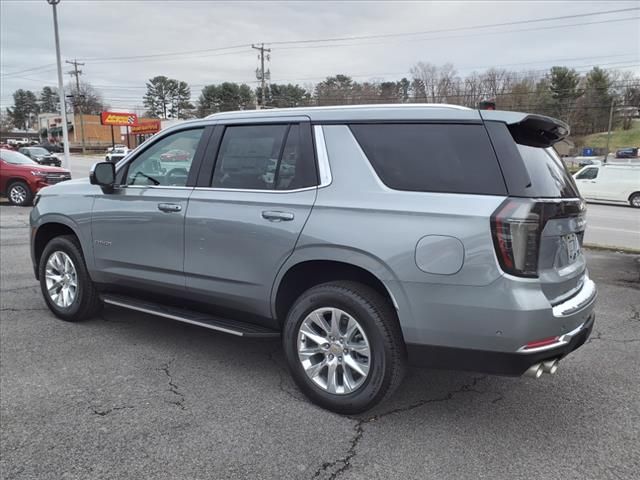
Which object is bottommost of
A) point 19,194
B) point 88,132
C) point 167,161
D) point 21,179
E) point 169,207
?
point 19,194

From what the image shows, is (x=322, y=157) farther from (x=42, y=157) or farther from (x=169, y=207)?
(x=42, y=157)

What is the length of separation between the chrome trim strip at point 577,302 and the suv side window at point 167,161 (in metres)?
2.81

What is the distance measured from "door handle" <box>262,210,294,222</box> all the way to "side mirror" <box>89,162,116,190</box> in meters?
1.76

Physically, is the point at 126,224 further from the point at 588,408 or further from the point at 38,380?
the point at 588,408

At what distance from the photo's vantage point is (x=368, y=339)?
302 cm

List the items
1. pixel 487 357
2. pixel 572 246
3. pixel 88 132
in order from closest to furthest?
1. pixel 487 357
2. pixel 572 246
3. pixel 88 132

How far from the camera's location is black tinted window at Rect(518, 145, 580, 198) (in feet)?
9.11

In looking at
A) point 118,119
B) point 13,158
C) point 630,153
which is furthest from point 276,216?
point 118,119

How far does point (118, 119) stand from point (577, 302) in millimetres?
70703

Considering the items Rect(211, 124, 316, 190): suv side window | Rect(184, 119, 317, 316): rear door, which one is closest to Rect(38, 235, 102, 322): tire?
Rect(184, 119, 317, 316): rear door

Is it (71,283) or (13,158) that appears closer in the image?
(71,283)

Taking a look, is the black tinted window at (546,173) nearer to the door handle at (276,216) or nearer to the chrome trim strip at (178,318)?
the door handle at (276,216)

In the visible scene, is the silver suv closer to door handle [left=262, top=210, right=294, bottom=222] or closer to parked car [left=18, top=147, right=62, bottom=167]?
door handle [left=262, top=210, right=294, bottom=222]

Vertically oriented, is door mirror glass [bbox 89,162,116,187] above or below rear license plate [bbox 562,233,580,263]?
above
